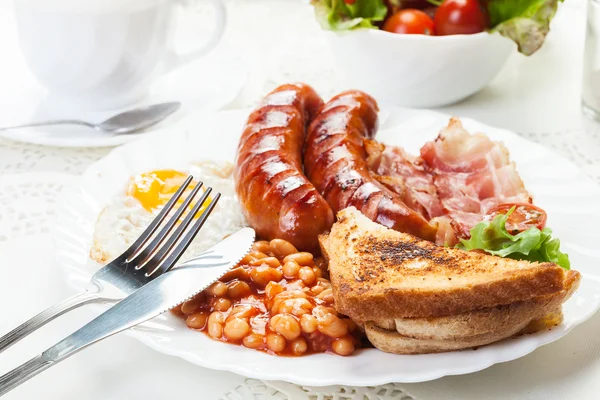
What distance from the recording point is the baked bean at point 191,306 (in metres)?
2.48

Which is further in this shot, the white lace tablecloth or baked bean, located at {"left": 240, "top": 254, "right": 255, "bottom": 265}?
baked bean, located at {"left": 240, "top": 254, "right": 255, "bottom": 265}

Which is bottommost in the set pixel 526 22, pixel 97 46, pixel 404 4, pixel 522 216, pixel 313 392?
pixel 313 392

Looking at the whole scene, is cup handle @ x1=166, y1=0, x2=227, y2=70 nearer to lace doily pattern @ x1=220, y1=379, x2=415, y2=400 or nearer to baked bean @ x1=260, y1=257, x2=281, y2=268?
baked bean @ x1=260, y1=257, x2=281, y2=268

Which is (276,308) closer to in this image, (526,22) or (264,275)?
(264,275)

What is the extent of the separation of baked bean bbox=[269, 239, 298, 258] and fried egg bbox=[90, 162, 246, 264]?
246 millimetres

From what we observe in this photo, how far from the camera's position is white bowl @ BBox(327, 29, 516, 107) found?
12.7 ft

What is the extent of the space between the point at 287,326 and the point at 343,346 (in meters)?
0.18

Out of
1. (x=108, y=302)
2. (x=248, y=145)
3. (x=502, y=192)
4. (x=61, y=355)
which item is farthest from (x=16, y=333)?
(x=502, y=192)

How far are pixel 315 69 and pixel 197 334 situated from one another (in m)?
2.65

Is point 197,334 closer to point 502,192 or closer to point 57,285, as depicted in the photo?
point 57,285

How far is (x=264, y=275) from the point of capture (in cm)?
260

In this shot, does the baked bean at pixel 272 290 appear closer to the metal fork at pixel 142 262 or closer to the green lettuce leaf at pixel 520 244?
the metal fork at pixel 142 262

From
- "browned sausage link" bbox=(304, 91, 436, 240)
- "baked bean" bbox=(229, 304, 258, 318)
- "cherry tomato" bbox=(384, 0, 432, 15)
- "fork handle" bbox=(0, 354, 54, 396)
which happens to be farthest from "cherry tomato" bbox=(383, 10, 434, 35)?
Result: "fork handle" bbox=(0, 354, 54, 396)

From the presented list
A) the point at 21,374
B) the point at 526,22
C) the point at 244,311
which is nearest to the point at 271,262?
the point at 244,311
